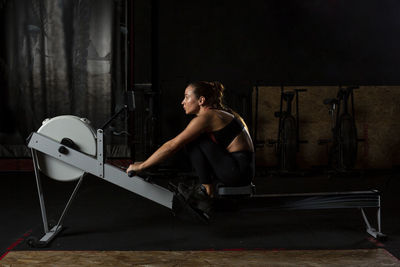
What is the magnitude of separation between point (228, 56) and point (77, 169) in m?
4.28

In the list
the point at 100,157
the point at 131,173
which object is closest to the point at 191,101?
the point at 131,173

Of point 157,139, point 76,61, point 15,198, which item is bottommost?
point 15,198

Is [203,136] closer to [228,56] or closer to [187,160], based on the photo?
[187,160]

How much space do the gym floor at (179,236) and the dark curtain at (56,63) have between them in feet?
6.66

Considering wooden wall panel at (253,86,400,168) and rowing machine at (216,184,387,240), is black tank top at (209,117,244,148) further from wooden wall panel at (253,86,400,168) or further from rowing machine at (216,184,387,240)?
wooden wall panel at (253,86,400,168)

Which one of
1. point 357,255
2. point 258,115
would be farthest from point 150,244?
point 258,115

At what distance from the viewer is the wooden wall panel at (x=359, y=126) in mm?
6293

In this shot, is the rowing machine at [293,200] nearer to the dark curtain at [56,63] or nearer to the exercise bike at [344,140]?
the exercise bike at [344,140]

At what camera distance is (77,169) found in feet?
8.98

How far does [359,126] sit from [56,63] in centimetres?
498

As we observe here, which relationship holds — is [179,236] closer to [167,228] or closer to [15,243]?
[167,228]

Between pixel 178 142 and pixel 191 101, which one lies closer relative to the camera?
pixel 178 142

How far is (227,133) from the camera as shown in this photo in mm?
2588

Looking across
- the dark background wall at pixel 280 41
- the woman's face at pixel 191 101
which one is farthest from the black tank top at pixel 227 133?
the dark background wall at pixel 280 41
